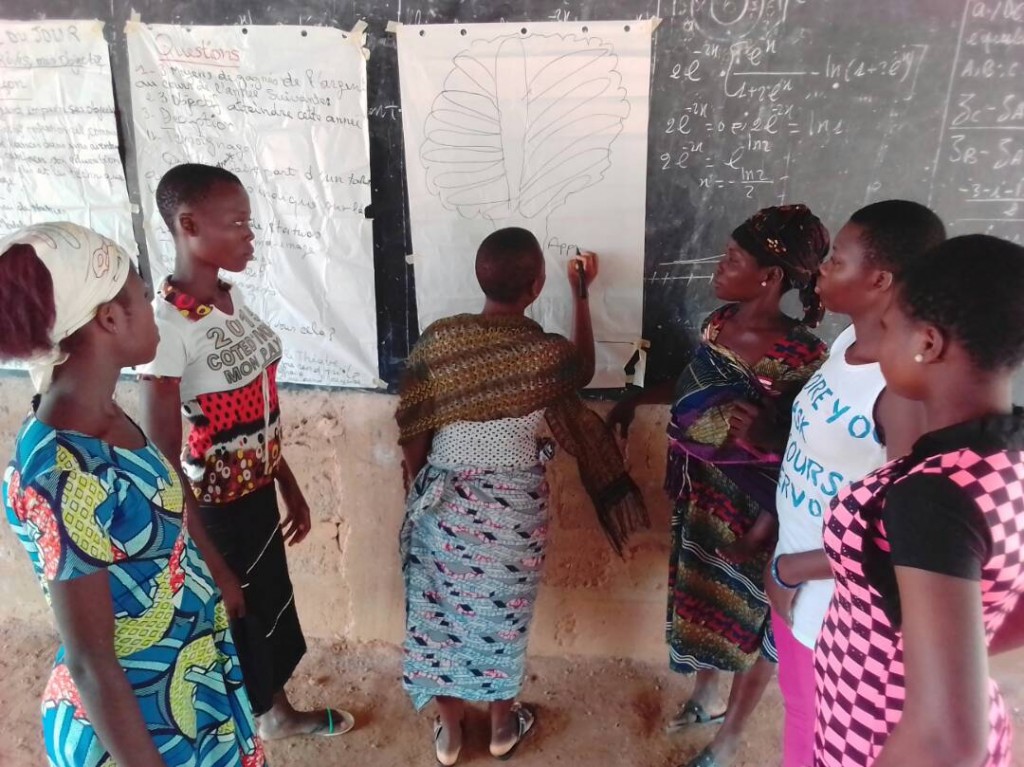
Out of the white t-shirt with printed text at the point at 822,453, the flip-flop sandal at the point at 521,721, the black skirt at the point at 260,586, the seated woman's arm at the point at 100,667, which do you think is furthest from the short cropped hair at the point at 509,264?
the flip-flop sandal at the point at 521,721

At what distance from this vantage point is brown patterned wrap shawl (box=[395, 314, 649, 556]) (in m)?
1.89

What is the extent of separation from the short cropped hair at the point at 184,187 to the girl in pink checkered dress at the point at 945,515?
1.57m

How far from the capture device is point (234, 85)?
2.25m

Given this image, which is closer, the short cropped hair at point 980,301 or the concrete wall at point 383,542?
the short cropped hair at point 980,301

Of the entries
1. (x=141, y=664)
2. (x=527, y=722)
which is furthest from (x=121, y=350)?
(x=527, y=722)

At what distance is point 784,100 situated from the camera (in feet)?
6.73

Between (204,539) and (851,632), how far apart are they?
4.54ft

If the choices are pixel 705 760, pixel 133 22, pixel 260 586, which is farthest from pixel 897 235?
pixel 133 22

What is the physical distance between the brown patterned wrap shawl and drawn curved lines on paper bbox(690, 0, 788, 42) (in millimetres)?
990

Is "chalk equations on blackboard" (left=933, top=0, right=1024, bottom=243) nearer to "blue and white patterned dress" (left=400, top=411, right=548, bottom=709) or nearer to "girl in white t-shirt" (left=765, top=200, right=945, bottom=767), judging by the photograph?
"girl in white t-shirt" (left=765, top=200, right=945, bottom=767)

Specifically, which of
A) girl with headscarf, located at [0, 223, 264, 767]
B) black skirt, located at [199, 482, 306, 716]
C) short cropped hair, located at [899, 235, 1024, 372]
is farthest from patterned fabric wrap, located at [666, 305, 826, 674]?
girl with headscarf, located at [0, 223, 264, 767]

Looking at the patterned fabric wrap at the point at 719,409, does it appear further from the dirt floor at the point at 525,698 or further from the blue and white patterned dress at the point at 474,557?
the dirt floor at the point at 525,698

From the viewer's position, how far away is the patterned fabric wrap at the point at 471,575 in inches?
81.0

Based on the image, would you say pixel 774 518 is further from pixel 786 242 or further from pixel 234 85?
pixel 234 85
